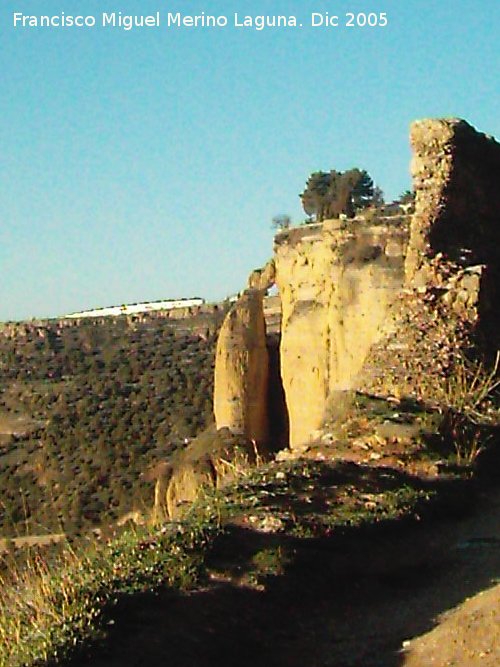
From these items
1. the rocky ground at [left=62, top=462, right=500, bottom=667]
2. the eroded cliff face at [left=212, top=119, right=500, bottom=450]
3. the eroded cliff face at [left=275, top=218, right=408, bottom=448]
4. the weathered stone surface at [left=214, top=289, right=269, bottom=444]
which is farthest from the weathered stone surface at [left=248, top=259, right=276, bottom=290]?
the rocky ground at [left=62, top=462, right=500, bottom=667]

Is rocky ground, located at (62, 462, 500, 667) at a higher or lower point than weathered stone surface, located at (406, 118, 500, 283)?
lower

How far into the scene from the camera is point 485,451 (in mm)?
10086

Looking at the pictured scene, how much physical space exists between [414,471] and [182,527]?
103 inches

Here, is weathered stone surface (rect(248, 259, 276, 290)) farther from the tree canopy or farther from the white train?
the white train

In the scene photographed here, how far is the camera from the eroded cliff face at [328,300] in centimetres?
1998

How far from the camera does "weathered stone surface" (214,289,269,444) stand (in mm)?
23016

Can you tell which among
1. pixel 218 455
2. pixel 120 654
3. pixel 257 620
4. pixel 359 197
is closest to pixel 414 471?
pixel 257 620

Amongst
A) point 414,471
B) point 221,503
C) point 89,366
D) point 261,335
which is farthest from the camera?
point 89,366

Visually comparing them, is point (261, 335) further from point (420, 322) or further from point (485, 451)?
point (485, 451)

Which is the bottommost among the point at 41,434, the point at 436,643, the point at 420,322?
the point at 41,434

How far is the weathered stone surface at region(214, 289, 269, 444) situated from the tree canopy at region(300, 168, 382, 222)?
122 inches

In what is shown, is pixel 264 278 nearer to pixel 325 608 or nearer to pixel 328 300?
pixel 328 300

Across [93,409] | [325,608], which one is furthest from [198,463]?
[93,409]

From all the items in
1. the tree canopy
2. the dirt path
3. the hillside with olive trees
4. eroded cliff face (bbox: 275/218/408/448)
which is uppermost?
the tree canopy
